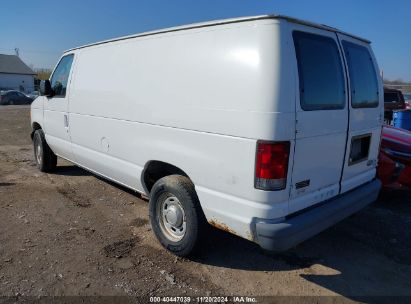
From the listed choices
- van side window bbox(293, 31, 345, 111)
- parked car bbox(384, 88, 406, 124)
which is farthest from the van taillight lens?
parked car bbox(384, 88, 406, 124)

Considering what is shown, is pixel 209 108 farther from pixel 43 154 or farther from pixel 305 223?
pixel 43 154

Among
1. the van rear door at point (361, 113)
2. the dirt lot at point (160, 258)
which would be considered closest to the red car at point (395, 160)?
the dirt lot at point (160, 258)

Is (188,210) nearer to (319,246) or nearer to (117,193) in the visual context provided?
(319,246)

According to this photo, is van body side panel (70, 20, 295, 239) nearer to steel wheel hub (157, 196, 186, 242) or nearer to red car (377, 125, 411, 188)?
steel wheel hub (157, 196, 186, 242)

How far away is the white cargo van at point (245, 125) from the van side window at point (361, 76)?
13mm

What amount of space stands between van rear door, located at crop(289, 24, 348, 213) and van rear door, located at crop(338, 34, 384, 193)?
0.15m

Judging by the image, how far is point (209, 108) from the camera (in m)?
3.37

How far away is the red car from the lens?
5297 mm

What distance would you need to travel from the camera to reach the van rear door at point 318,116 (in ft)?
10.4

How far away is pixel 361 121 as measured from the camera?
3934mm

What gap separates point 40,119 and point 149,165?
3.60 meters

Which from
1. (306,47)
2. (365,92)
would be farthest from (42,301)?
(365,92)

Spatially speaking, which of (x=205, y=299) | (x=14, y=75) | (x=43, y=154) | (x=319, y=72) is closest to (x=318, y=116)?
(x=319, y=72)

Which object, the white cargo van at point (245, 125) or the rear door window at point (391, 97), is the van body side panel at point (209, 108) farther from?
the rear door window at point (391, 97)
